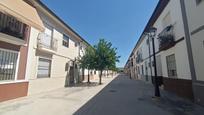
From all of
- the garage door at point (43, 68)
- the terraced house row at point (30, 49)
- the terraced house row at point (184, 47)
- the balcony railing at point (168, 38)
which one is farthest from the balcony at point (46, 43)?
the balcony railing at point (168, 38)

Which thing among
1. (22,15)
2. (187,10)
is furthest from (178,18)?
(22,15)

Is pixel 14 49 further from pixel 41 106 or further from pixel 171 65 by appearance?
pixel 171 65

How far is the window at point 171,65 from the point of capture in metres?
11.3

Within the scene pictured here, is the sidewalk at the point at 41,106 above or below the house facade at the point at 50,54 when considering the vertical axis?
below

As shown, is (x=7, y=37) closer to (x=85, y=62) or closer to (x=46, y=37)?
(x=46, y=37)

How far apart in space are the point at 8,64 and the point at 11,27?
8.15 ft

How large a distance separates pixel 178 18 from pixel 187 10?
1.50 m

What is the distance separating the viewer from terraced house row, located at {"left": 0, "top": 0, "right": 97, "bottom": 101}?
8.38 meters

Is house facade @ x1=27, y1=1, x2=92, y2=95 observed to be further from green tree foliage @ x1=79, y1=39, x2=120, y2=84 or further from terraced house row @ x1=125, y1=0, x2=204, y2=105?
terraced house row @ x1=125, y1=0, x2=204, y2=105

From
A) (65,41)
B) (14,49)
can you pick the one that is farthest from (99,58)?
(14,49)

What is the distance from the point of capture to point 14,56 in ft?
30.4

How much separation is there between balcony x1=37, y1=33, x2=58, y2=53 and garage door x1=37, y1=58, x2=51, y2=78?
1130mm

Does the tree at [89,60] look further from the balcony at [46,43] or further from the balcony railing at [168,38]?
the balcony railing at [168,38]

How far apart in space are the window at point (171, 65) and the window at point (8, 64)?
12252 mm
